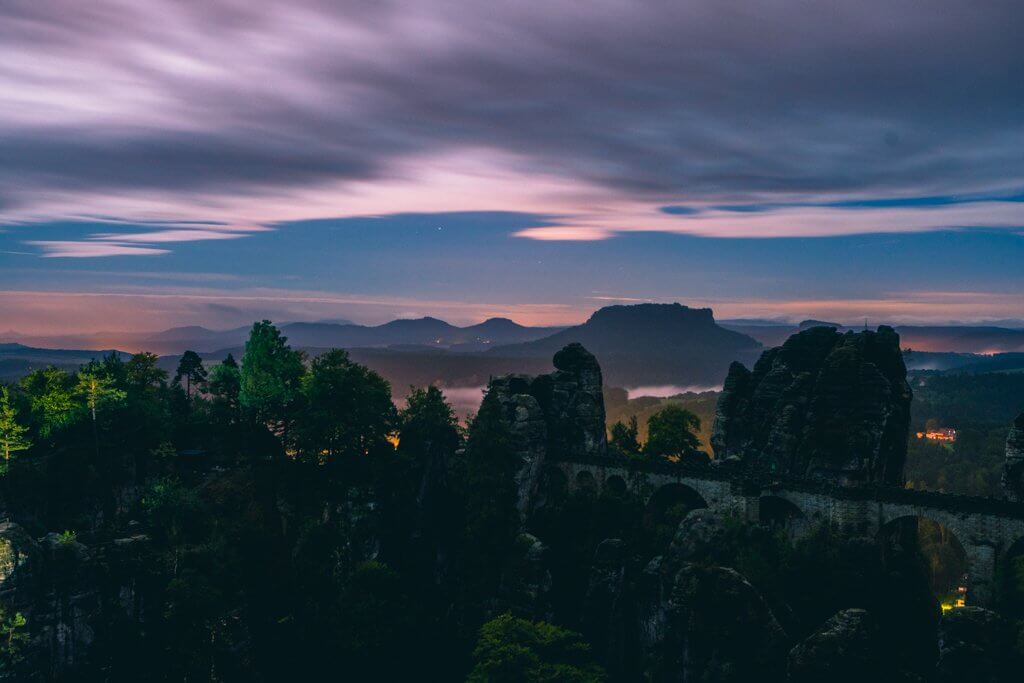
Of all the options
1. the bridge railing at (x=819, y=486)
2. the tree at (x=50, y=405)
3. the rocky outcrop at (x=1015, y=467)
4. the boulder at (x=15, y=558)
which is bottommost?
the boulder at (x=15, y=558)

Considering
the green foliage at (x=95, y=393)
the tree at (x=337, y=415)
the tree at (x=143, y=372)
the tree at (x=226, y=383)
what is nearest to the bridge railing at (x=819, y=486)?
the tree at (x=337, y=415)

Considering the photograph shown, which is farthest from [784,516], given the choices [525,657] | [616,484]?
[525,657]

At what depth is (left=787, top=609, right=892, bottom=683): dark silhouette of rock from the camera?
113ft

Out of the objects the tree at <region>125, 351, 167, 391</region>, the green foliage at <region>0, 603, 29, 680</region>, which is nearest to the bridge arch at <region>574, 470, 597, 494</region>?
the tree at <region>125, 351, 167, 391</region>

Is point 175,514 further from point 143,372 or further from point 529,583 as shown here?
point 529,583

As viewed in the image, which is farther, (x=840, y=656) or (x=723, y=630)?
(x=723, y=630)

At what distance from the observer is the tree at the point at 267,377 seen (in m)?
80.2

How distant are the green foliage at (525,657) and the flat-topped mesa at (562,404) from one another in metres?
25.0

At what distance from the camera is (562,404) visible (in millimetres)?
85062

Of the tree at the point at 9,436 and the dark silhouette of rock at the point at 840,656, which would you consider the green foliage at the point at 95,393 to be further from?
the dark silhouette of rock at the point at 840,656

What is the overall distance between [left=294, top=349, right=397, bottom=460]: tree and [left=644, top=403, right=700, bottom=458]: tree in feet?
98.2

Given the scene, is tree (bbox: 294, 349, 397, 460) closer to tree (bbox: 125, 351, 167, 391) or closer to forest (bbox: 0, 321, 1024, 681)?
forest (bbox: 0, 321, 1024, 681)

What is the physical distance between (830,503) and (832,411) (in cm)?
1071

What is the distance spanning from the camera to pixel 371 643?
205 feet
